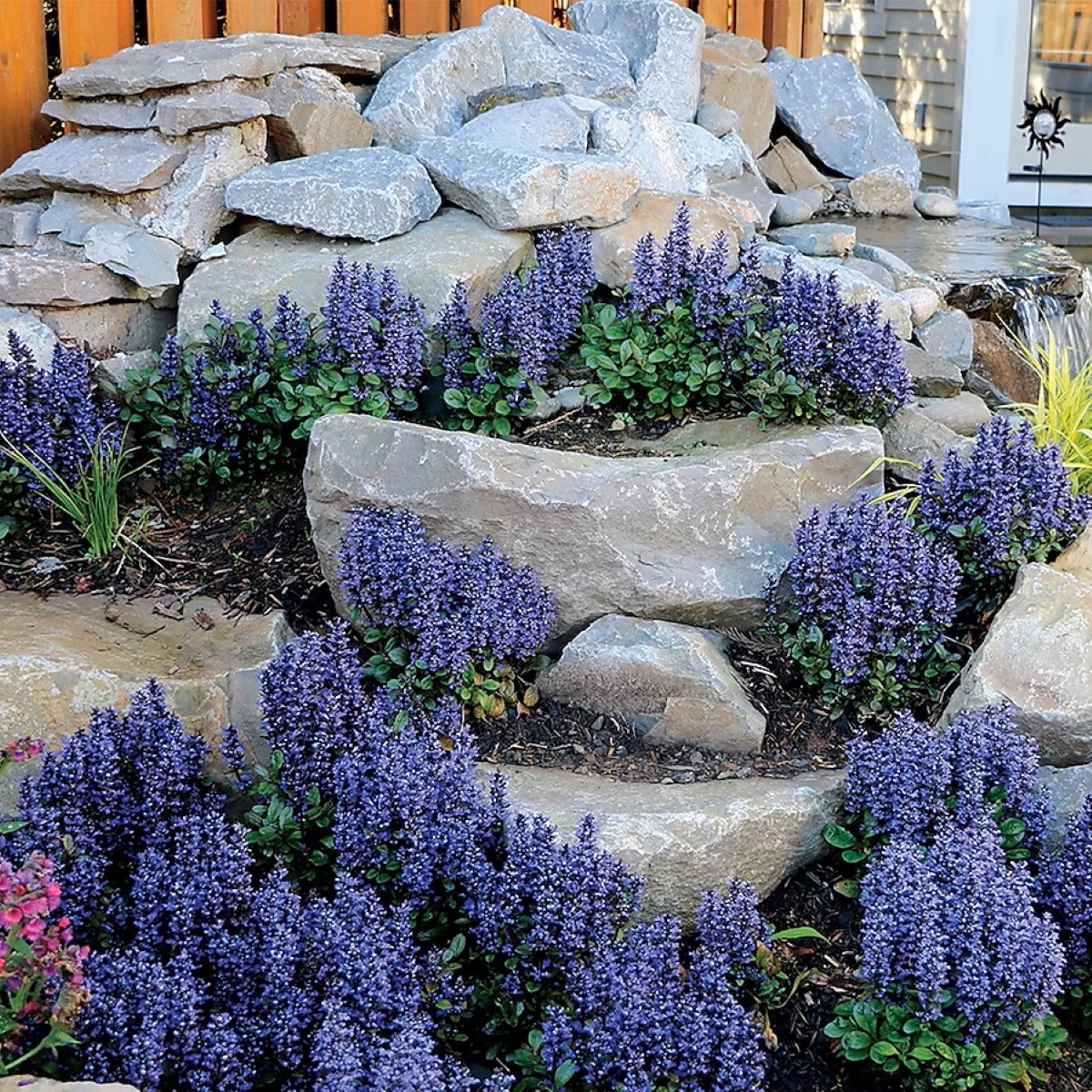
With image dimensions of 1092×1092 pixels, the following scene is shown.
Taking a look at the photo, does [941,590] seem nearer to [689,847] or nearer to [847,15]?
[689,847]

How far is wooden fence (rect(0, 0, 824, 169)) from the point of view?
16.3 ft

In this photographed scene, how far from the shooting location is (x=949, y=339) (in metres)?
5.00

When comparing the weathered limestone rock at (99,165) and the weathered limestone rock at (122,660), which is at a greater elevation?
the weathered limestone rock at (99,165)

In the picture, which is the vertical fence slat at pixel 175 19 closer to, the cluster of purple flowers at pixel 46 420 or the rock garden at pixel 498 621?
the rock garden at pixel 498 621

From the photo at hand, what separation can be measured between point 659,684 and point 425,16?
372 centimetres

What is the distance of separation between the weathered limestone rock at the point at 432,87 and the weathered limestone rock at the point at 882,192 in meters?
2.60

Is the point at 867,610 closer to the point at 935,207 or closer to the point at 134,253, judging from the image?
the point at 134,253

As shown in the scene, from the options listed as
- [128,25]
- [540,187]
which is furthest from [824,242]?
[128,25]

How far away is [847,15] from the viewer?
11.6 m

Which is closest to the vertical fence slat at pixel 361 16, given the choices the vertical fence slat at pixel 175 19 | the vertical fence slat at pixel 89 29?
the vertical fence slat at pixel 175 19

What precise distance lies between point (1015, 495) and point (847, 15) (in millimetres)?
9023

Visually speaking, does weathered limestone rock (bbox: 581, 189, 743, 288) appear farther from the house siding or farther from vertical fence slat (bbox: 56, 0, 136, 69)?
the house siding

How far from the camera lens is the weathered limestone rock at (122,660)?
10.9 ft

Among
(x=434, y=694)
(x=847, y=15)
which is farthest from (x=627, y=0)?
(x=847, y=15)
